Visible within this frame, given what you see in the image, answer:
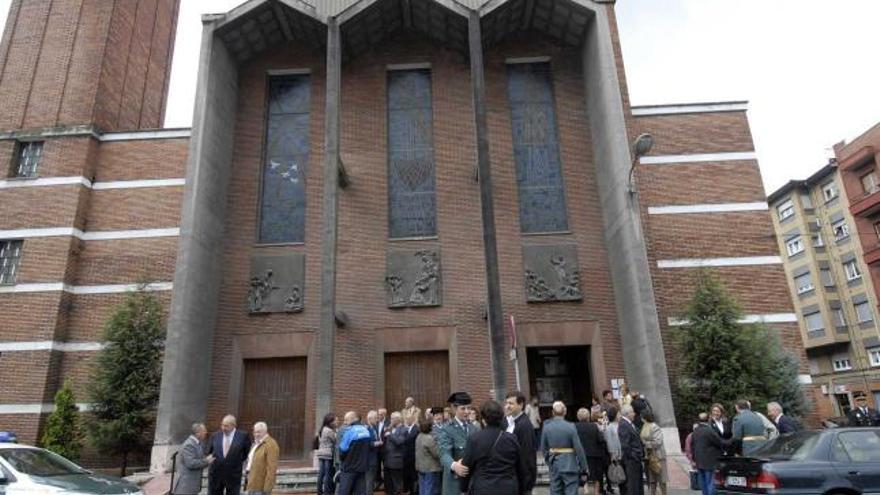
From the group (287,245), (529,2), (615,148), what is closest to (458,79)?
(529,2)

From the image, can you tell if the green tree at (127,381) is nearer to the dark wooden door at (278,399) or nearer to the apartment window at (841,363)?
the dark wooden door at (278,399)

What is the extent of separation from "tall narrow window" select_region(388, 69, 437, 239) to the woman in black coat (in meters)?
12.2

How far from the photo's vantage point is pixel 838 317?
3841cm

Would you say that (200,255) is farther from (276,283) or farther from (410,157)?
(410,157)

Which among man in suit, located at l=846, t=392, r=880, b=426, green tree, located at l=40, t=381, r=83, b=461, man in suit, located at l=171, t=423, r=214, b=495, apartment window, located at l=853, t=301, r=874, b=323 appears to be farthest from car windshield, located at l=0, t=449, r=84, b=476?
apartment window, located at l=853, t=301, r=874, b=323

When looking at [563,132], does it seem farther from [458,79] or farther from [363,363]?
[363,363]

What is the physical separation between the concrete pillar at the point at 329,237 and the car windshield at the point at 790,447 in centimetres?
888

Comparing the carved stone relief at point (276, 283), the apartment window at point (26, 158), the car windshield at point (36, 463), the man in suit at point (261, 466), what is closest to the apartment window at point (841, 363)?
the carved stone relief at point (276, 283)

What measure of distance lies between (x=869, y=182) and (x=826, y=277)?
9419mm

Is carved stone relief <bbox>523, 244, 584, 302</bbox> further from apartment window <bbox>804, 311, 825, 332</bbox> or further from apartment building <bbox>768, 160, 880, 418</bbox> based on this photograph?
apartment window <bbox>804, 311, 825, 332</bbox>

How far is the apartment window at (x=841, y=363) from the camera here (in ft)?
123

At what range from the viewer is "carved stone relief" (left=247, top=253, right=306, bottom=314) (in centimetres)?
1611

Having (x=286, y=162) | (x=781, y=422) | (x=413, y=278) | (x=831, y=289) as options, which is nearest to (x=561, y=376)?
(x=413, y=278)

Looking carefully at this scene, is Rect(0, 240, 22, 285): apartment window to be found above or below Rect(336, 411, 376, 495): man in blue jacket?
above
